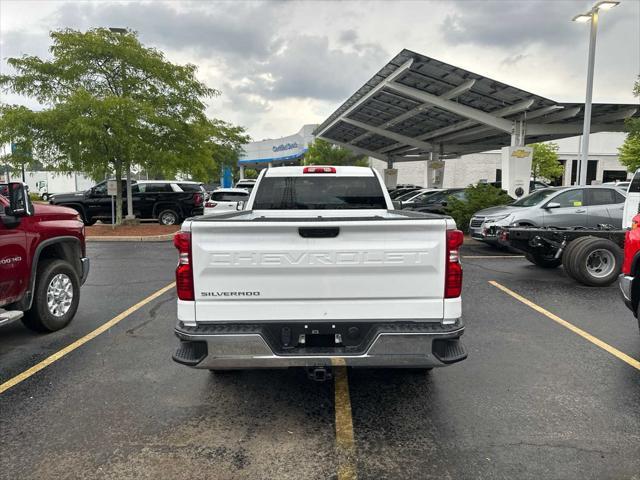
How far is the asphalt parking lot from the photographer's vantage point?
2.99m

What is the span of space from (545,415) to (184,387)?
9.52 feet

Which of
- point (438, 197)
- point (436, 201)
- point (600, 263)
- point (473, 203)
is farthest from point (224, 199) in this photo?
point (600, 263)

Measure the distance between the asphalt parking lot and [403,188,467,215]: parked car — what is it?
11473 millimetres

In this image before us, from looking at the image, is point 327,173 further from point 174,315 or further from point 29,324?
point 29,324

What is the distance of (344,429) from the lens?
3418 mm

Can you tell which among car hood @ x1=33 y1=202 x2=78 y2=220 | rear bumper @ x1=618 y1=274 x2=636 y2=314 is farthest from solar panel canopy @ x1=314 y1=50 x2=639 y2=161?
car hood @ x1=33 y1=202 x2=78 y2=220

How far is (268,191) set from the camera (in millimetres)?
5738

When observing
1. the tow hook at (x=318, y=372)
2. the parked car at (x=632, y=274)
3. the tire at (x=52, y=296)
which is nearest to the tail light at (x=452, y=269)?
the tow hook at (x=318, y=372)

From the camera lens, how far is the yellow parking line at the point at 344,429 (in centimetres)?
294

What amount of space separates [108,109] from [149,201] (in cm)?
514

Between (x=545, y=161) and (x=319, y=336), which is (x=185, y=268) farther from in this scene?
(x=545, y=161)

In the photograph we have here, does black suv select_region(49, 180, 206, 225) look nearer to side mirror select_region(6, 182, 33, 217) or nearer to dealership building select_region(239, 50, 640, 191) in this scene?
dealership building select_region(239, 50, 640, 191)

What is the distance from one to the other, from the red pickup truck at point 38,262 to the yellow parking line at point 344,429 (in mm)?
3324

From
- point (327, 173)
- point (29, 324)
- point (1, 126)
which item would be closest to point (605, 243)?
point (327, 173)
